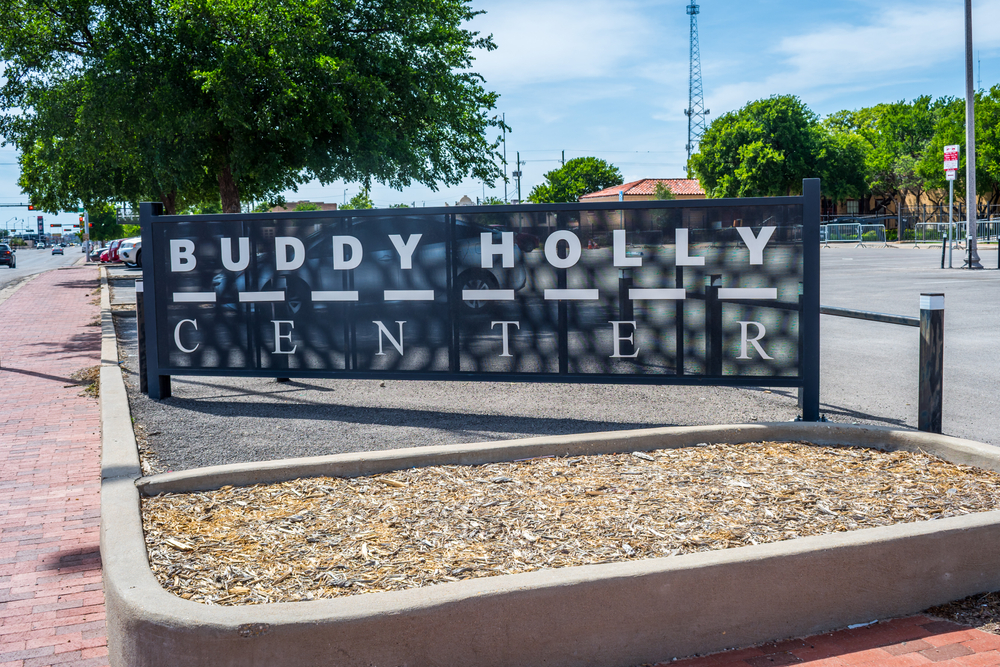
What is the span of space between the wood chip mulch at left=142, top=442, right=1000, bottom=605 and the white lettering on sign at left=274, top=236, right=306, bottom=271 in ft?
9.33

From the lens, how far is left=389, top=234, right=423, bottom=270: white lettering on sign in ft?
22.5

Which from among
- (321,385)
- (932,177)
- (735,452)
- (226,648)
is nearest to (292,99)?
(321,385)

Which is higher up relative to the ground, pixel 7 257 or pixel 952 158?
pixel 952 158

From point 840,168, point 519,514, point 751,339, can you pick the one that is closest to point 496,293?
point 751,339

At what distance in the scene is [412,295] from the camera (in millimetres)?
6922

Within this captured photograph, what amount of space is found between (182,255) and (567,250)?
3.35 meters

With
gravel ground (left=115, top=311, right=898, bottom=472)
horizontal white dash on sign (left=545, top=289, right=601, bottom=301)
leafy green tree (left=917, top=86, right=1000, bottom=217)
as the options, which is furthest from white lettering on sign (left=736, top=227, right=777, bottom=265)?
leafy green tree (left=917, top=86, right=1000, bottom=217)

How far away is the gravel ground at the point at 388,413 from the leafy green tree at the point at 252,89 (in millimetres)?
7308

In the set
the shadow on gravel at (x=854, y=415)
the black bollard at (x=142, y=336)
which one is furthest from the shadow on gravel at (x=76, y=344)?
the shadow on gravel at (x=854, y=415)

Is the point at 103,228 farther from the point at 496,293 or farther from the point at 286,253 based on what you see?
the point at 496,293

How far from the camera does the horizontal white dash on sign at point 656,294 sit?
20.9ft

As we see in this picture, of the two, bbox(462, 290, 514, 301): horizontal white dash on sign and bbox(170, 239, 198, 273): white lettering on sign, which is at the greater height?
bbox(170, 239, 198, 273): white lettering on sign

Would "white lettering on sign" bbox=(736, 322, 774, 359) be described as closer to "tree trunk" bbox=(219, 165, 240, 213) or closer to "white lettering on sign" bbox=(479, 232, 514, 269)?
"white lettering on sign" bbox=(479, 232, 514, 269)

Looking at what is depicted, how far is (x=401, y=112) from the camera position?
16672 millimetres
